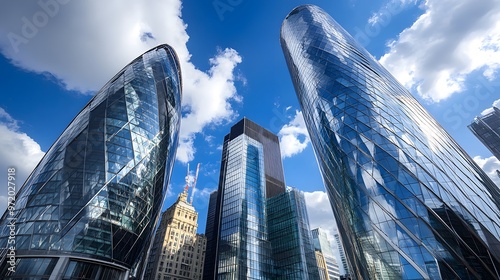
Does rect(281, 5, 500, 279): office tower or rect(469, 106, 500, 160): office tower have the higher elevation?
rect(469, 106, 500, 160): office tower

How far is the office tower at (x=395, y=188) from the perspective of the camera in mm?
18984

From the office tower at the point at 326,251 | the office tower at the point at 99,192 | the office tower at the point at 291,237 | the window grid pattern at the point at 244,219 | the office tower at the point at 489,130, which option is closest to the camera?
the office tower at the point at 99,192

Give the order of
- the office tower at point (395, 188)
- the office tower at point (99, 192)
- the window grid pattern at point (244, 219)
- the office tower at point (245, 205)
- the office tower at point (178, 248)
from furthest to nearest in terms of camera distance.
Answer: the office tower at point (178, 248) < the office tower at point (245, 205) < the window grid pattern at point (244, 219) < the office tower at point (99, 192) < the office tower at point (395, 188)

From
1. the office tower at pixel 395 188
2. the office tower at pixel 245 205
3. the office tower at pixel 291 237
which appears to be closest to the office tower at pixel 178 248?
the office tower at pixel 245 205

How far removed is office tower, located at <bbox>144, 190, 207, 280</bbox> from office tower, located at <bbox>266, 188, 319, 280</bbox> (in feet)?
109

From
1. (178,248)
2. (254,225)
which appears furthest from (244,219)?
(178,248)

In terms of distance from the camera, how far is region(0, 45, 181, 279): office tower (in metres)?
22.8

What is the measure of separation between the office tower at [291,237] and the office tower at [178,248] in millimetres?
33154

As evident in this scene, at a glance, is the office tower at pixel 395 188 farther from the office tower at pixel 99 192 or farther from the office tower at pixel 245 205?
the office tower at pixel 245 205

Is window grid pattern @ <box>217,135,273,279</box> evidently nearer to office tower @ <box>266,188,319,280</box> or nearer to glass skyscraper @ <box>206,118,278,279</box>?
glass skyscraper @ <box>206,118,278,279</box>

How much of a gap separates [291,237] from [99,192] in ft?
167

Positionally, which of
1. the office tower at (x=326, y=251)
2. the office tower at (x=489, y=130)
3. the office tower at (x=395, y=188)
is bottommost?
the office tower at (x=395, y=188)

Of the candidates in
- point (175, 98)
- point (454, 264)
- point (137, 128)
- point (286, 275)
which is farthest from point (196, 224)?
point (454, 264)

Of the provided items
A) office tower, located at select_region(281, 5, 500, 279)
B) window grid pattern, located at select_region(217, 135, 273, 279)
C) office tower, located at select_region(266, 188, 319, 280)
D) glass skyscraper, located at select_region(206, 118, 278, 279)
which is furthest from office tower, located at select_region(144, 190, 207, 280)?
office tower, located at select_region(281, 5, 500, 279)
